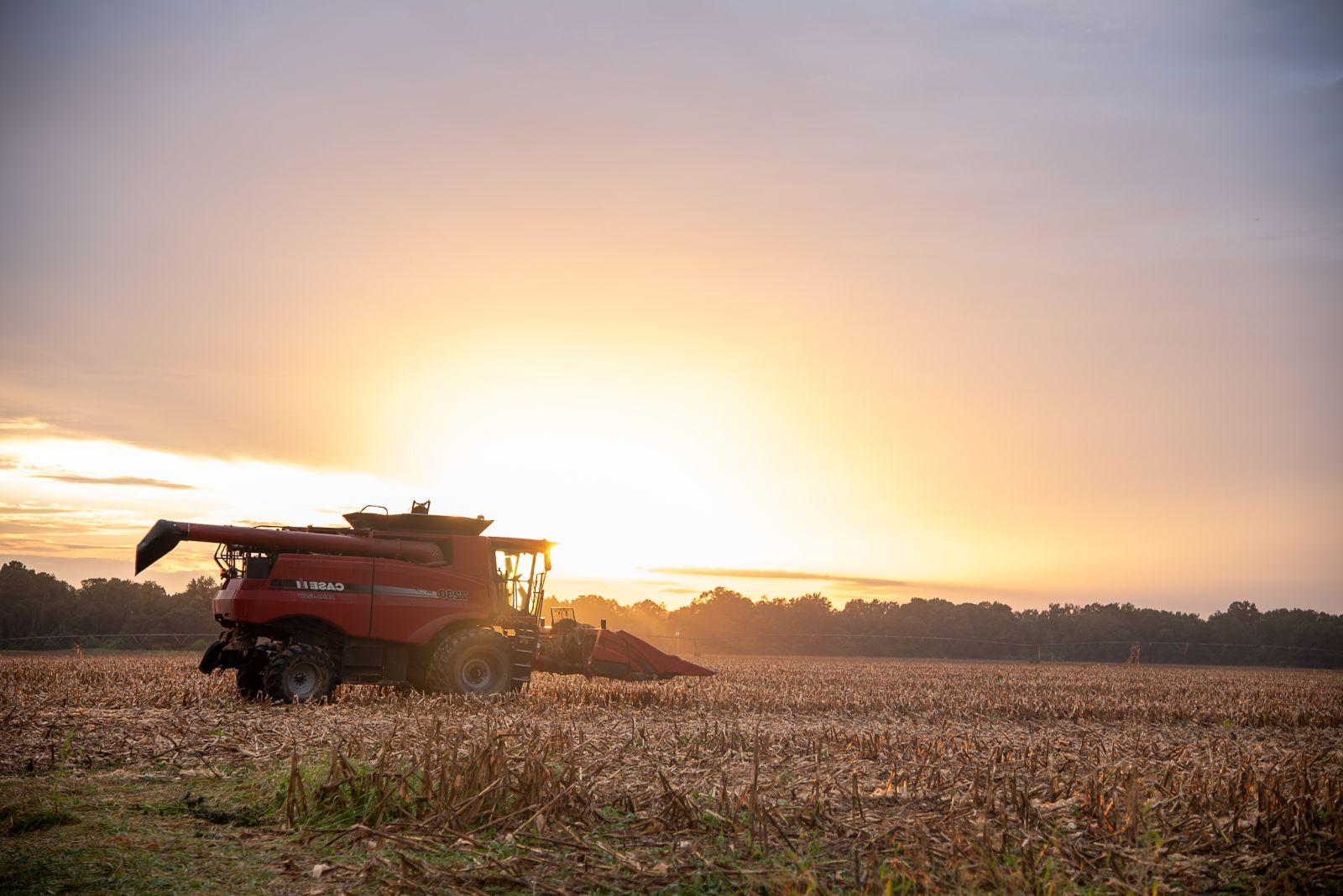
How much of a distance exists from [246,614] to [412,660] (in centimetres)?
312

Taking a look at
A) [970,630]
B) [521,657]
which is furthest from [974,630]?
[521,657]

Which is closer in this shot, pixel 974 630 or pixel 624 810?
pixel 624 810

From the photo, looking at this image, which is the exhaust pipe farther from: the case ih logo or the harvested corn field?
the harvested corn field

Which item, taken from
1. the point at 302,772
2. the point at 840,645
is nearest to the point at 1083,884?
the point at 302,772

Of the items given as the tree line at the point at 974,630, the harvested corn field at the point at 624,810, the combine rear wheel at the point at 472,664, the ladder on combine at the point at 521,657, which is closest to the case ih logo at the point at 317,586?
the combine rear wheel at the point at 472,664

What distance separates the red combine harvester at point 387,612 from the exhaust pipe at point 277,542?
23 mm

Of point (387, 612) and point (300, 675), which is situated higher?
point (387, 612)

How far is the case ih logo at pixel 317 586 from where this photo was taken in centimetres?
1667

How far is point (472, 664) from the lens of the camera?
57.9 ft

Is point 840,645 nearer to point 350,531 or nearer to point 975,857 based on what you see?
point 350,531

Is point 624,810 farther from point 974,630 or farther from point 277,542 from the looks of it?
point 974,630

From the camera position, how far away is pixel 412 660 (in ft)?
58.2

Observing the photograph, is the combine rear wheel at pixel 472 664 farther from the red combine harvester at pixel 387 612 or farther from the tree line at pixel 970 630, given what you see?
the tree line at pixel 970 630

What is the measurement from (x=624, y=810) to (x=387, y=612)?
10572 millimetres
